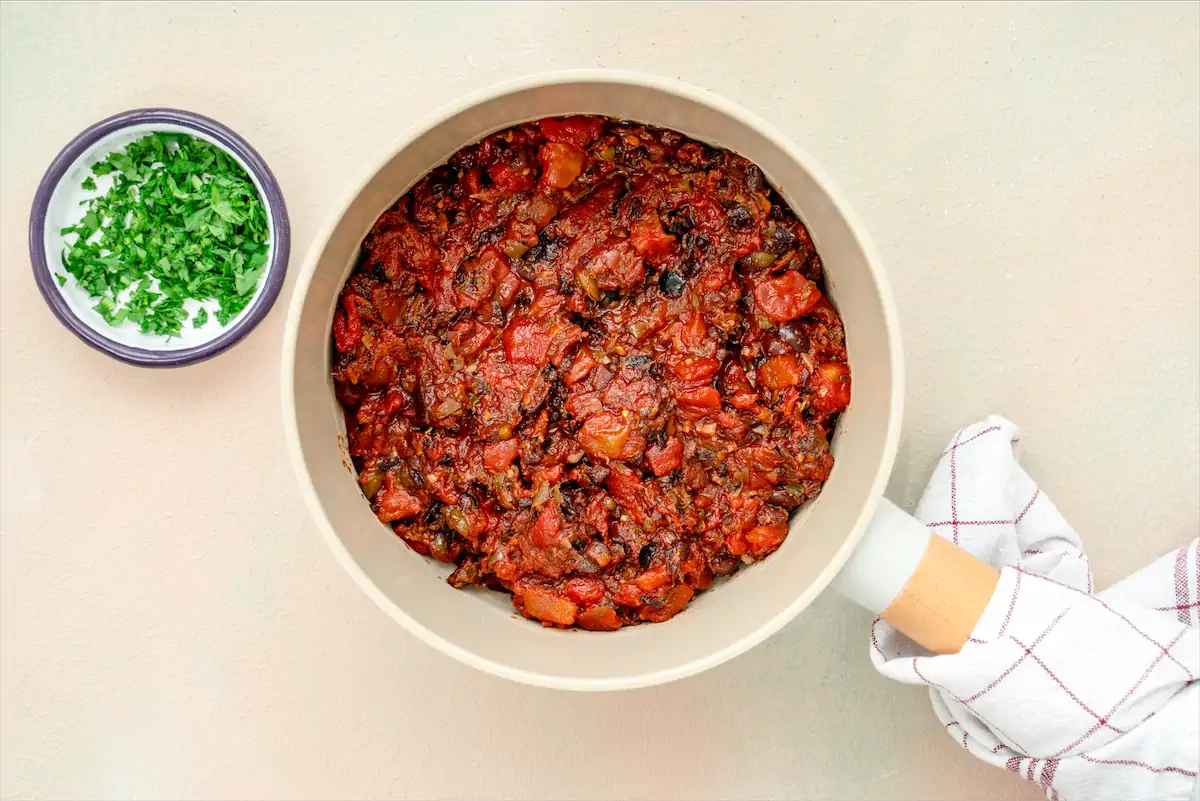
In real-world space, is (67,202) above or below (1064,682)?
above

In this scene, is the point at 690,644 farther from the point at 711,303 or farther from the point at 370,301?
the point at 370,301

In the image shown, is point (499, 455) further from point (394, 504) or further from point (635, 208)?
point (635, 208)

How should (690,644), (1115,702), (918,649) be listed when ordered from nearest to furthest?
(690,644), (1115,702), (918,649)

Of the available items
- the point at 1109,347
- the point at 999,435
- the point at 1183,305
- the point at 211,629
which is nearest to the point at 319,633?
the point at 211,629

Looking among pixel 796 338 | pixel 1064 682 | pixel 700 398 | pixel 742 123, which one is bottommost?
pixel 1064 682

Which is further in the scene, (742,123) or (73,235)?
(73,235)

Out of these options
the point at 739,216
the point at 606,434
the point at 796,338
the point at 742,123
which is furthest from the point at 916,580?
the point at 742,123

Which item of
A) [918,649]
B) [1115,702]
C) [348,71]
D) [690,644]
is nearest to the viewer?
[690,644]
